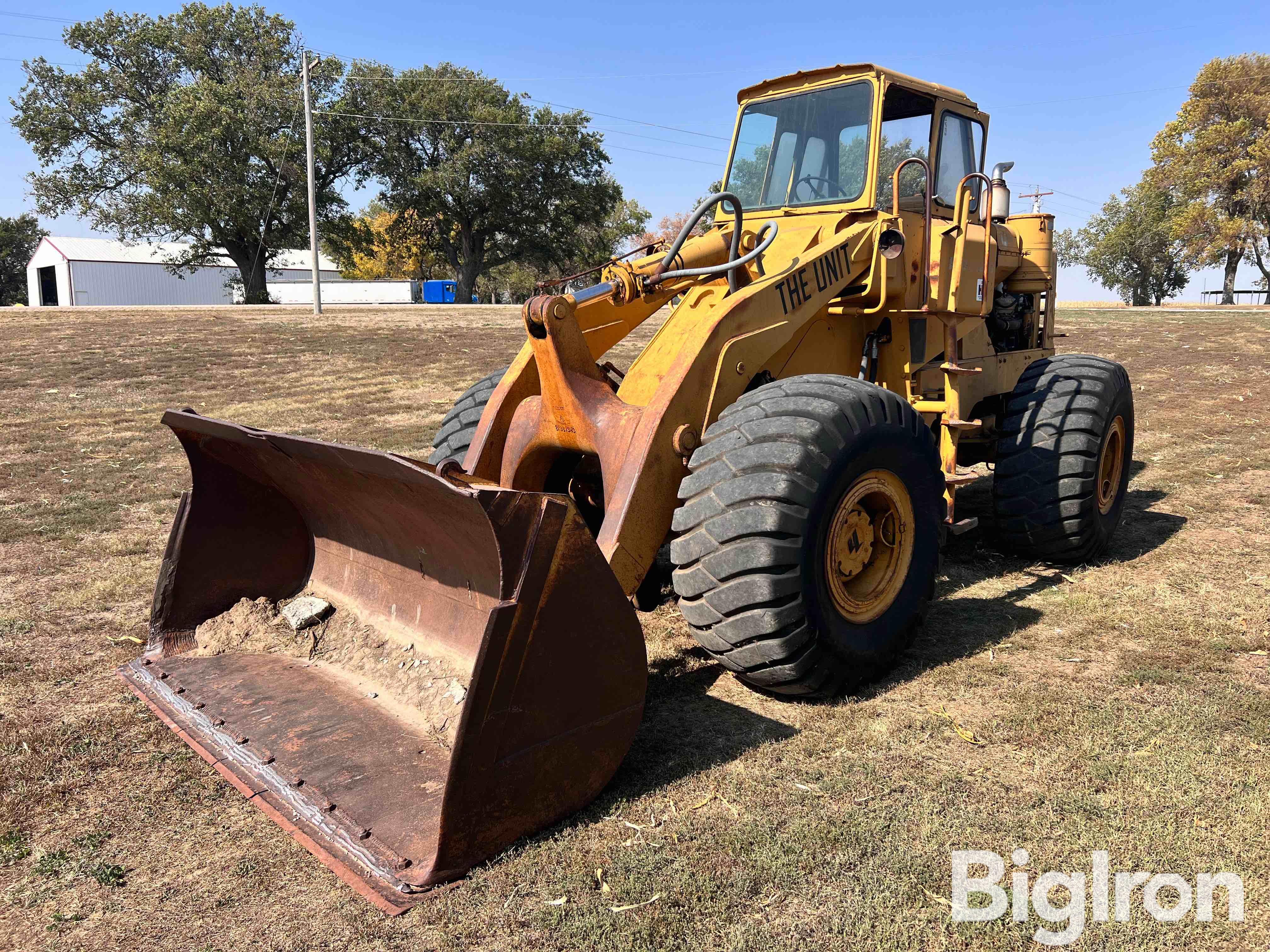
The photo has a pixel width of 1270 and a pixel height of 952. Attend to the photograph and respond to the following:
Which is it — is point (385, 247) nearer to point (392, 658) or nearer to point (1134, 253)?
point (1134, 253)

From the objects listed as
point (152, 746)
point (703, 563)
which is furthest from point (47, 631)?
point (703, 563)

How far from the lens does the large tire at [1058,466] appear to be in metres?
5.93

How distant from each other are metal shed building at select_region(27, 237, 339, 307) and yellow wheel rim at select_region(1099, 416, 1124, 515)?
56399 mm

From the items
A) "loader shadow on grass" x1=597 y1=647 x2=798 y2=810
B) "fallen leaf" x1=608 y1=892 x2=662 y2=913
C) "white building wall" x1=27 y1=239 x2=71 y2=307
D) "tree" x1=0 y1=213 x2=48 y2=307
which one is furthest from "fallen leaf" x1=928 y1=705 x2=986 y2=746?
"tree" x1=0 y1=213 x2=48 y2=307

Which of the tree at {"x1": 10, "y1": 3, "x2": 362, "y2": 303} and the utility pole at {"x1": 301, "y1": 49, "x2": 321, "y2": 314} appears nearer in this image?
the utility pole at {"x1": 301, "y1": 49, "x2": 321, "y2": 314}

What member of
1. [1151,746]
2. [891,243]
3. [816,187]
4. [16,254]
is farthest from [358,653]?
[16,254]

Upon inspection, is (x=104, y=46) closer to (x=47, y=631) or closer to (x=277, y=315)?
(x=277, y=315)

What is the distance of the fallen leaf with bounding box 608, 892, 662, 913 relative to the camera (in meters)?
2.78

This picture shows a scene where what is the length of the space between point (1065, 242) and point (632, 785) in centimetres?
9855

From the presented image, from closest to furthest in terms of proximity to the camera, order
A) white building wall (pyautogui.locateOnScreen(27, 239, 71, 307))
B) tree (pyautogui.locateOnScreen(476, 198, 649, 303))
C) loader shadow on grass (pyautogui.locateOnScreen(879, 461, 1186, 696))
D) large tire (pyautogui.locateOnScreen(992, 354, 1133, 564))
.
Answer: loader shadow on grass (pyautogui.locateOnScreen(879, 461, 1186, 696)), large tire (pyautogui.locateOnScreen(992, 354, 1133, 564)), tree (pyautogui.locateOnScreen(476, 198, 649, 303)), white building wall (pyautogui.locateOnScreen(27, 239, 71, 307))

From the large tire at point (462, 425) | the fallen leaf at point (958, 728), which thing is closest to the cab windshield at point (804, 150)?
the large tire at point (462, 425)

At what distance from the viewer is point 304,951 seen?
264cm

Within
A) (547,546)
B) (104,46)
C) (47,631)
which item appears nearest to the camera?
(547,546)

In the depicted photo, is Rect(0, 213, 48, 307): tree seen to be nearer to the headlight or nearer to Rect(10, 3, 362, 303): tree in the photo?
Rect(10, 3, 362, 303): tree
